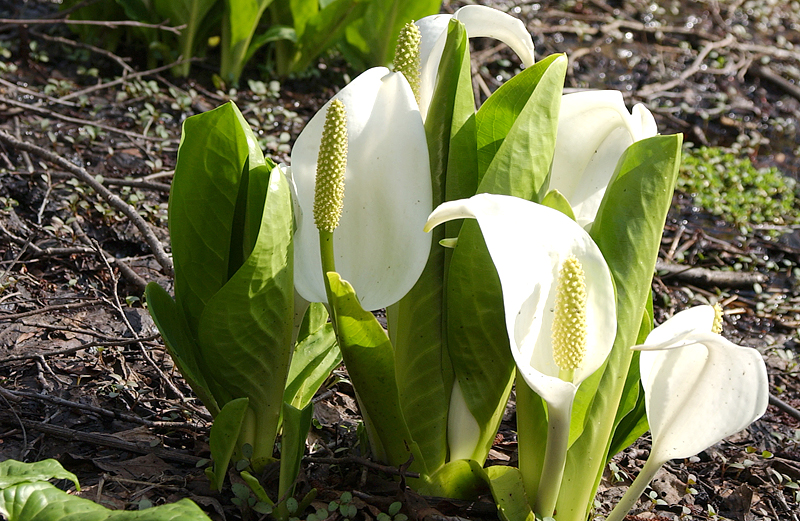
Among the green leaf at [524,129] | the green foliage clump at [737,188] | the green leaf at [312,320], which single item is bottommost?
the green foliage clump at [737,188]

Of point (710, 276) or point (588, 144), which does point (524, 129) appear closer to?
point (588, 144)

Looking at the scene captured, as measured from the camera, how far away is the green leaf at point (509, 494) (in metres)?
1.28

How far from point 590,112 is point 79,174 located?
1416 millimetres

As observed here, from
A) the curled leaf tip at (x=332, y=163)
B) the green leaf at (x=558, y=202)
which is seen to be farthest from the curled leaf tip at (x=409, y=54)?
the green leaf at (x=558, y=202)

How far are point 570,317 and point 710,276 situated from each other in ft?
5.81

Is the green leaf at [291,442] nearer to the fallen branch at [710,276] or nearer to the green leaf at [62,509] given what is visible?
the green leaf at [62,509]

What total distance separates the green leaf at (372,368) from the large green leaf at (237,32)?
2.10 meters

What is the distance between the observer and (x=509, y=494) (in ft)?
4.28

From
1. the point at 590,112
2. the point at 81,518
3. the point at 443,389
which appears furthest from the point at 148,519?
the point at 590,112

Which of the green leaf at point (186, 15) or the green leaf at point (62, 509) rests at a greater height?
the green leaf at point (186, 15)

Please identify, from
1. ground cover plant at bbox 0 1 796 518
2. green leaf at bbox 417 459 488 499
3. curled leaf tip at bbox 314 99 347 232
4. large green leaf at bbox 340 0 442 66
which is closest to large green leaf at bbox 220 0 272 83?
ground cover plant at bbox 0 1 796 518

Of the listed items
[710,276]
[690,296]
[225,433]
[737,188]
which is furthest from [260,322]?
[737,188]

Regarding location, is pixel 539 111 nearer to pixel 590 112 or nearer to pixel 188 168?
pixel 590 112

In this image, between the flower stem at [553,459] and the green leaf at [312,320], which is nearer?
the flower stem at [553,459]
